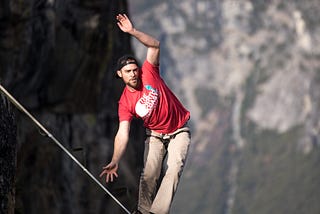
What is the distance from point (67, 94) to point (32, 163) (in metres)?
10.8

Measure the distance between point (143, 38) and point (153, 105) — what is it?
4.12 ft

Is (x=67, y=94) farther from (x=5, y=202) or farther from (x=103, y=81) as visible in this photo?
(x=5, y=202)

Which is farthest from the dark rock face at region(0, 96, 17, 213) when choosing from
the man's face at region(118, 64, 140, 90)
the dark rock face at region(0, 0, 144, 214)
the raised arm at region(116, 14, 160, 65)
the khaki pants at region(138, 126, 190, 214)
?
the dark rock face at region(0, 0, 144, 214)

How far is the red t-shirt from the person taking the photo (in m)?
17.8

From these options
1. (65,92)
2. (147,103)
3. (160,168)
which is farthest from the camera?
(65,92)

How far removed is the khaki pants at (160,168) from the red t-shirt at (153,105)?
0.76 feet

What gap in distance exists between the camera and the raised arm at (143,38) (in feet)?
57.3

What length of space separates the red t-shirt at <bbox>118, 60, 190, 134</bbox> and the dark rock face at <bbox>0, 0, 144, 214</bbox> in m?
17.9

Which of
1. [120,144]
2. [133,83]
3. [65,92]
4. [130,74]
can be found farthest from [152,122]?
[65,92]

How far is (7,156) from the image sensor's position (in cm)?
1552

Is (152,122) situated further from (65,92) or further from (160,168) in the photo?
(65,92)

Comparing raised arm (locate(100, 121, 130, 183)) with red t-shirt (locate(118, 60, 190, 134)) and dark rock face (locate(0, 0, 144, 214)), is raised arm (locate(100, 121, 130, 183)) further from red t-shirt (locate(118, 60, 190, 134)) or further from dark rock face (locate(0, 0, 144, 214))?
dark rock face (locate(0, 0, 144, 214))

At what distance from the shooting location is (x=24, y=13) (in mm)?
38219

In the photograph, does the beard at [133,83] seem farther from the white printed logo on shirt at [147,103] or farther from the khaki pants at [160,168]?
the khaki pants at [160,168]
